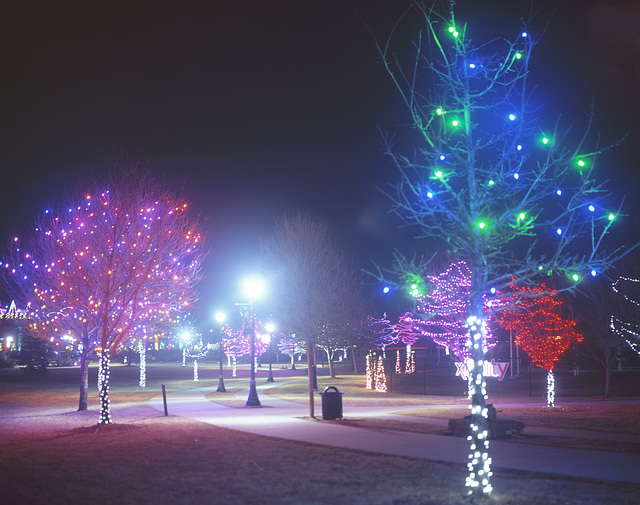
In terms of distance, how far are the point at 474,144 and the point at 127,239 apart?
1577 centimetres

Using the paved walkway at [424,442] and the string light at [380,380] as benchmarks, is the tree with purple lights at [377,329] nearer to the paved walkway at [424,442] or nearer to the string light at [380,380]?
the string light at [380,380]

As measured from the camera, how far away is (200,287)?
75.2 m

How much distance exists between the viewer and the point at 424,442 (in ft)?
43.5

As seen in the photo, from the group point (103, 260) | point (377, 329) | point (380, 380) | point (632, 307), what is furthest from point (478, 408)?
point (377, 329)

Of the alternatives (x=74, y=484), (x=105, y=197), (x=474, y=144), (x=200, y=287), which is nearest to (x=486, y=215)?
(x=474, y=144)

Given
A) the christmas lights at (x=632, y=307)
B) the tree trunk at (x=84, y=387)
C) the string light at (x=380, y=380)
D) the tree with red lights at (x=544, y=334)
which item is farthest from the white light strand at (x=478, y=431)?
the string light at (x=380, y=380)

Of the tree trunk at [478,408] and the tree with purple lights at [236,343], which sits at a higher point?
the tree trunk at [478,408]

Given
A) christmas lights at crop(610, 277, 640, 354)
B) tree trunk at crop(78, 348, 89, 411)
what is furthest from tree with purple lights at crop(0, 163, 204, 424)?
christmas lights at crop(610, 277, 640, 354)

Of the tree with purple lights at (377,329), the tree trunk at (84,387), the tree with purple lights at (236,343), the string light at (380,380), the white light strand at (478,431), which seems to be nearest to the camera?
the white light strand at (478,431)

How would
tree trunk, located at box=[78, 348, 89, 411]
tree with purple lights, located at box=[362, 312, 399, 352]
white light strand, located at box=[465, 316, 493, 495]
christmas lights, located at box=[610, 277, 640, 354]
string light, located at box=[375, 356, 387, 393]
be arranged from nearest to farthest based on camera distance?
white light strand, located at box=[465, 316, 493, 495], tree trunk, located at box=[78, 348, 89, 411], christmas lights, located at box=[610, 277, 640, 354], string light, located at box=[375, 356, 387, 393], tree with purple lights, located at box=[362, 312, 399, 352]

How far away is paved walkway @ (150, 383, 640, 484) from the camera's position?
10312 mm

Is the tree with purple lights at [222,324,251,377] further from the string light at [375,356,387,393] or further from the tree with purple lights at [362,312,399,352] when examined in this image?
the string light at [375,356,387,393]

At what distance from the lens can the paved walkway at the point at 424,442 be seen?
10.3 metres

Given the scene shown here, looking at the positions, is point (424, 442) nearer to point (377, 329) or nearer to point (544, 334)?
point (544, 334)
